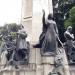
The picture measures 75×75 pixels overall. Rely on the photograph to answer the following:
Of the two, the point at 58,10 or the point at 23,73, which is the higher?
the point at 58,10

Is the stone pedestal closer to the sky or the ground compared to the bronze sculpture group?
closer to the sky

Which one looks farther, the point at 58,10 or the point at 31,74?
the point at 58,10

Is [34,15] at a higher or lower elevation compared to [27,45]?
higher

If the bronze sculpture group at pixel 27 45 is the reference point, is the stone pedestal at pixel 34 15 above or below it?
above

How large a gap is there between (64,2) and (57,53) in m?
17.9

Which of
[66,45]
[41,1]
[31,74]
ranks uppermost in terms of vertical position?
[41,1]

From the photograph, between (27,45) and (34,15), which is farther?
(34,15)

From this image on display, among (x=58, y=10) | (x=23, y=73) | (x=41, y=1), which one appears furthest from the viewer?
(x=58, y=10)

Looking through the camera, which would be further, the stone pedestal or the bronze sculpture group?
the stone pedestal

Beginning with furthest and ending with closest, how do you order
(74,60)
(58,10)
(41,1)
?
(58,10), (41,1), (74,60)

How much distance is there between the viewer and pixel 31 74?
1327 centimetres

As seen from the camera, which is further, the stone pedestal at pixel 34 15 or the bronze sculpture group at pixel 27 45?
the stone pedestal at pixel 34 15

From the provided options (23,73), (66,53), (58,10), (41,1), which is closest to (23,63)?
(23,73)

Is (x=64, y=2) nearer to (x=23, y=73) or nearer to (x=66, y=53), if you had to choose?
(x=66, y=53)
